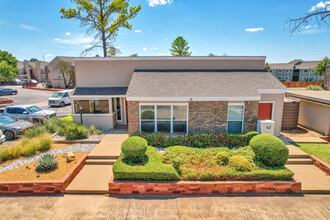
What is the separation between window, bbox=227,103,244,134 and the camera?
36.4 feet

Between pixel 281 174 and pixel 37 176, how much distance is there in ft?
31.0

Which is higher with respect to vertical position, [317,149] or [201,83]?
[201,83]

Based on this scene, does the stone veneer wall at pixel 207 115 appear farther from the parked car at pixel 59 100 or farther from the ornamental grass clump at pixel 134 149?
the parked car at pixel 59 100

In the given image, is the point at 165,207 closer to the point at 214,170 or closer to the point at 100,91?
the point at 214,170

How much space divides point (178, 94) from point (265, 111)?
5887 millimetres

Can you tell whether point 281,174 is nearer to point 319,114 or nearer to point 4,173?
point 319,114

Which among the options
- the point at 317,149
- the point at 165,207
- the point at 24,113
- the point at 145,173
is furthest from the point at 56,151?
the point at 317,149

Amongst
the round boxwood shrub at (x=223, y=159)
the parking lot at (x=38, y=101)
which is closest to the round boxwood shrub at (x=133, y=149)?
the round boxwood shrub at (x=223, y=159)

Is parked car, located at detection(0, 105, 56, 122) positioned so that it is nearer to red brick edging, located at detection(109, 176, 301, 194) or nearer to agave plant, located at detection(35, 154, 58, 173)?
agave plant, located at detection(35, 154, 58, 173)

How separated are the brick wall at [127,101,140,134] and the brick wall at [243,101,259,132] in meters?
6.27

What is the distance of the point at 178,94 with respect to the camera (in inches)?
426


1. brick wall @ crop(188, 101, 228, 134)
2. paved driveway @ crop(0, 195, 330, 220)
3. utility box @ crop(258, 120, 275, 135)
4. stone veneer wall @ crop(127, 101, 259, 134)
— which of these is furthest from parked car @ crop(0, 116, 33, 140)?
utility box @ crop(258, 120, 275, 135)

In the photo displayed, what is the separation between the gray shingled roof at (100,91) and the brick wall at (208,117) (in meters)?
5.55

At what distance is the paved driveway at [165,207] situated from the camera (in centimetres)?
596
